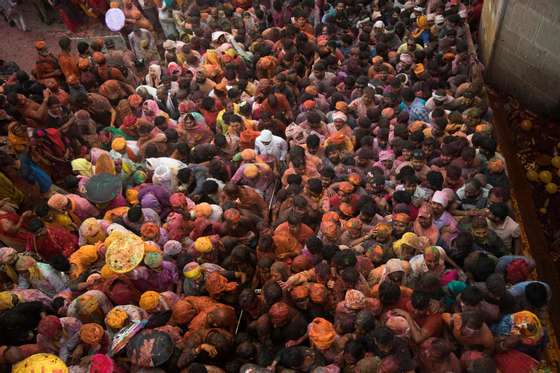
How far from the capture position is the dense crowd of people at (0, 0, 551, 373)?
3980 millimetres

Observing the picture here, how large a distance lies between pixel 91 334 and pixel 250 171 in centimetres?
266

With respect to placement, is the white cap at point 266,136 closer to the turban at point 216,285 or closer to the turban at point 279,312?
the turban at point 216,285

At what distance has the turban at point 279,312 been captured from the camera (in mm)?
4117

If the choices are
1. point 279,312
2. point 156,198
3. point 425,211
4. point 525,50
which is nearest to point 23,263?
point 156,198

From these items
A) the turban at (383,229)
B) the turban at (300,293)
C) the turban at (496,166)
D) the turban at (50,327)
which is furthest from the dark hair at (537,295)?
the turban at (50,327)

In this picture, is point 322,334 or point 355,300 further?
point 355,300

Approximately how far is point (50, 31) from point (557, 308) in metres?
12.4

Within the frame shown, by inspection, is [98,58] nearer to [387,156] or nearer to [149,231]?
[149,231]

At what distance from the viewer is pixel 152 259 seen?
461 cm

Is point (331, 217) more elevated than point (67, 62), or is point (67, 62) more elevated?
point (67, 62)

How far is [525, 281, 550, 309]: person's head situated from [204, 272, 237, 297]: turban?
279cm

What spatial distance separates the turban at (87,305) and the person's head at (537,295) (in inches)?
160

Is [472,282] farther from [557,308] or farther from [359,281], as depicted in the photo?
[557,308]

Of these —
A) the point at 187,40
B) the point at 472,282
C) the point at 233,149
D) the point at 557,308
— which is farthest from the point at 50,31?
the point at 557,308
